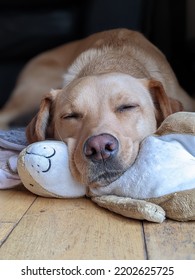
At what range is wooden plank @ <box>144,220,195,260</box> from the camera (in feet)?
3.92

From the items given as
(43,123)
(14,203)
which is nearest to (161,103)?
(43,123)

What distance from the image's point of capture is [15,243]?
1309 mm

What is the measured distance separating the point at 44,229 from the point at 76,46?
211 centimetres

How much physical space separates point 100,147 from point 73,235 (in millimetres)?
311

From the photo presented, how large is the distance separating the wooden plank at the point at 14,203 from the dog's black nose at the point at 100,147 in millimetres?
323

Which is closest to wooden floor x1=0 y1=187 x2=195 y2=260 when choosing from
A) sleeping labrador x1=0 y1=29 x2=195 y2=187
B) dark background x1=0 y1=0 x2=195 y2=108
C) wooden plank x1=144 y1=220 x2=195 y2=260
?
wooden plank x1=144 y1=220 x2=195 y2=260

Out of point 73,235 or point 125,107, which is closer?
point 73,235

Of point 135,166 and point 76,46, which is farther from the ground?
point 135,166

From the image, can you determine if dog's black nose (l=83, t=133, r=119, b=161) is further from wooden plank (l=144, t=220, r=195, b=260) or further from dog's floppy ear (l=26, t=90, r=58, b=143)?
dog's floppy ear (l=26, t=90, r=58, b=143)

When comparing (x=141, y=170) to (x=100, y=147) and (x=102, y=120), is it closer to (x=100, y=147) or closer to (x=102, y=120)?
(x=100, y=147)

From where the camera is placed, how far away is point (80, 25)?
12.1ft

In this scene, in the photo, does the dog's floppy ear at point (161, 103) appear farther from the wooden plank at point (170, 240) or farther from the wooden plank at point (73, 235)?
the wooden plank at point (170, 240)
